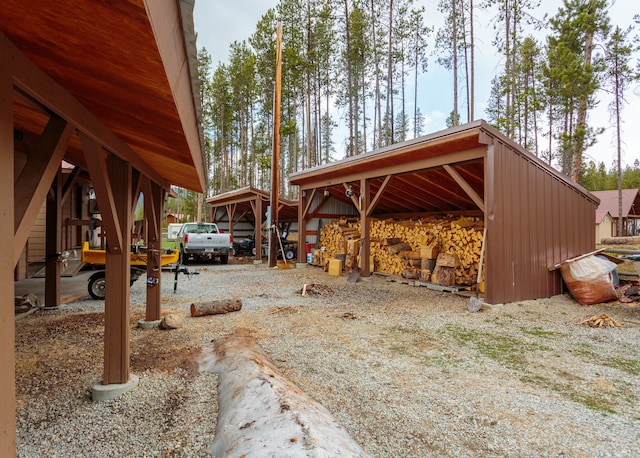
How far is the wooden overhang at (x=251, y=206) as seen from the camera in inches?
596

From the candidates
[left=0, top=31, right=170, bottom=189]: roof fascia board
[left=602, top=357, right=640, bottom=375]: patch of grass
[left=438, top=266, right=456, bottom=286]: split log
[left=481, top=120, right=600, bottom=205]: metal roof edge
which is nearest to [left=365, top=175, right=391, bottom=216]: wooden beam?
[left=438, top=266, right=456, bottom=286]: split log

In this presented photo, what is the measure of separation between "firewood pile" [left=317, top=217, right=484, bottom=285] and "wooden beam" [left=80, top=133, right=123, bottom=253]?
7.38 m

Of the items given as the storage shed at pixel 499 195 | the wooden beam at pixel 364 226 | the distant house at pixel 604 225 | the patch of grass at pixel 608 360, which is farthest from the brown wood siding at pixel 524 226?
the distant house at pixel 604 225

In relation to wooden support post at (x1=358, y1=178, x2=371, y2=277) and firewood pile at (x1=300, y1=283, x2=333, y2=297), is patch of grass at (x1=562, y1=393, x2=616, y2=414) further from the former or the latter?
wooden support post at (x1=358, y1=178, x2=371, y2=277)

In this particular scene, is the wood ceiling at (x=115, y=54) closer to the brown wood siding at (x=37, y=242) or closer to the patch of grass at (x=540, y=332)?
the patch of grass at (x=540, y=332)

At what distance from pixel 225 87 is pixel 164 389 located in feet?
93.5

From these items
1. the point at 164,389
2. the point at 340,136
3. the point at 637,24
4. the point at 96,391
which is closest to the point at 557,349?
the point at 164,389

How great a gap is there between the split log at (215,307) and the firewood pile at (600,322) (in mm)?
5864

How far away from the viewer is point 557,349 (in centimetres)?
427

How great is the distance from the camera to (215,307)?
5.83m

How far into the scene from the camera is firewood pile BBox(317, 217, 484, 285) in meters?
8.41

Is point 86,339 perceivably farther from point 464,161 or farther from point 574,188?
point 574,188

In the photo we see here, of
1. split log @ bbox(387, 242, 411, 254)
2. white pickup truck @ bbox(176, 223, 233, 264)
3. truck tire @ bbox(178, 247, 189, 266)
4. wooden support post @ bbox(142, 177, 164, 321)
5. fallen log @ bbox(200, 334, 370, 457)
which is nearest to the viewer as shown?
fallen log @ bbox(200, 334, 370, 457)

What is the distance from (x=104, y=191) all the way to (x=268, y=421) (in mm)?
1915
